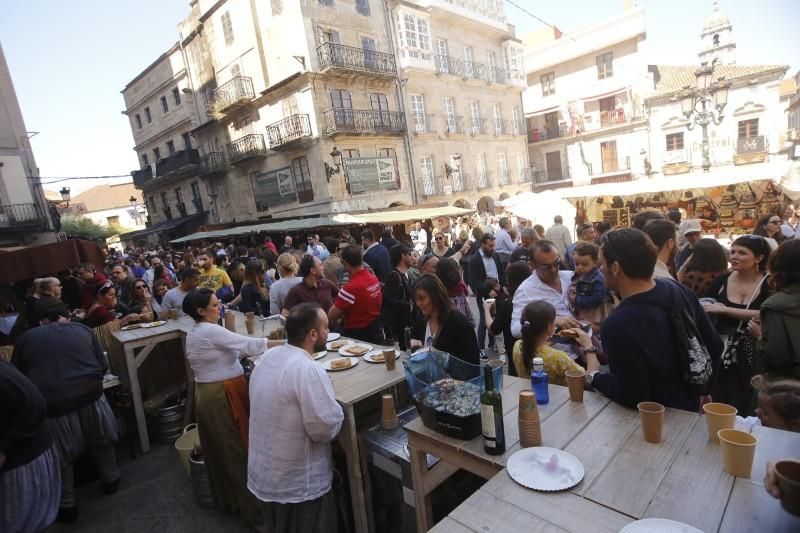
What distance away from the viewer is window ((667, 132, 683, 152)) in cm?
2536

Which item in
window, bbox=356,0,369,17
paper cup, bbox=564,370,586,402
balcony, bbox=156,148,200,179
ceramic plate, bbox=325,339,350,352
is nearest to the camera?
paper cup, bbox=564,370,586,402

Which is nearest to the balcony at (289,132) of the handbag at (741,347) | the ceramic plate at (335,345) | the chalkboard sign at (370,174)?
the chalkboard sign at (370,174)

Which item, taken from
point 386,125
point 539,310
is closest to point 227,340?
point 539,310

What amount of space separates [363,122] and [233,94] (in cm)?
731

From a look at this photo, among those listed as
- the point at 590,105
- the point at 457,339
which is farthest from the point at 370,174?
the point at 590,105

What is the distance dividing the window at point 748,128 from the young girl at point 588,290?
2793 centimetres

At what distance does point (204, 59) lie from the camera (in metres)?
21.8

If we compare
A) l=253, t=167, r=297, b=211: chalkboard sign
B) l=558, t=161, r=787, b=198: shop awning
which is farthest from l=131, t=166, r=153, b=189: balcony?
l=558, t=161, r=787, b=198: shop awning

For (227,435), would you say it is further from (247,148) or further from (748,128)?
(748,128)

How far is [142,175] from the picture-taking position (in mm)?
27781

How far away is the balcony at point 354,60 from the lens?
16766 millimetres

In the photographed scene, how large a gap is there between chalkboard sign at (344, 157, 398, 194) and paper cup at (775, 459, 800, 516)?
17.2 metres

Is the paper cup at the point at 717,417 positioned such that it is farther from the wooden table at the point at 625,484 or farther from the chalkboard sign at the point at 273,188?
the chalkboard sign at the point at 273,188

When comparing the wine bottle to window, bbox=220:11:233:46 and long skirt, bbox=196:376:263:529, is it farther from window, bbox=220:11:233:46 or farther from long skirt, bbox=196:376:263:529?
window, bbox=220:11:233:46
